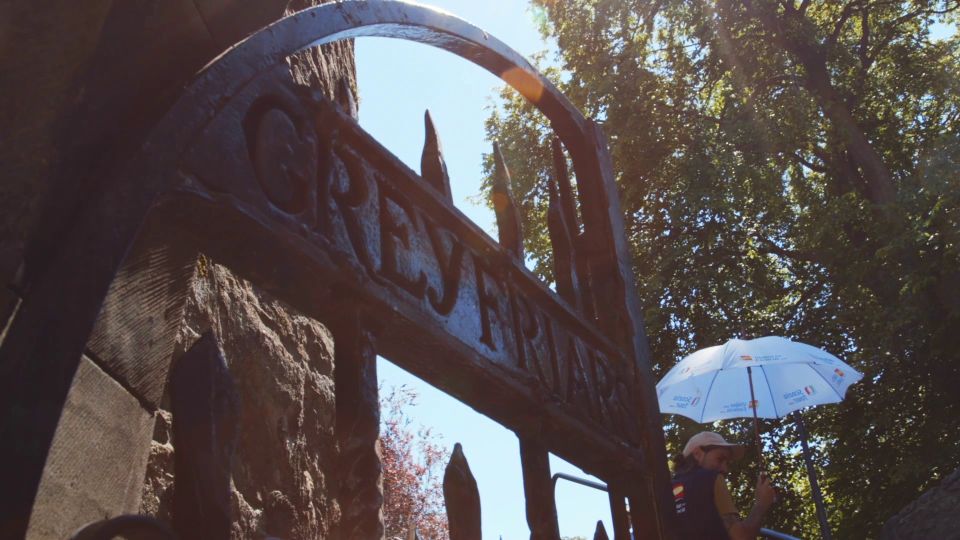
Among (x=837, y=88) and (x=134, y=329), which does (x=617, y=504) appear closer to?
(x=134, y=329)

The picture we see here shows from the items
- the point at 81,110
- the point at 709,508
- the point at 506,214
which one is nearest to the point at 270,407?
the point at 506,214

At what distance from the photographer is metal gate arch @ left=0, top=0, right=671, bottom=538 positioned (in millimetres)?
690

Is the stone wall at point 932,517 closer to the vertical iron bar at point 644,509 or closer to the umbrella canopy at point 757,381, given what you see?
the umbrella canopy at point 757,381

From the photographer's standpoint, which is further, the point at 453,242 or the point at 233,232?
the point at 453,242

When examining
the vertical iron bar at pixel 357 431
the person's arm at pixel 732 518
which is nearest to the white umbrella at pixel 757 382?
the person's arm at pixel 732 518

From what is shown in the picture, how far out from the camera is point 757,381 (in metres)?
7.47

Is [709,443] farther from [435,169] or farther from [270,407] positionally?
[435,169]

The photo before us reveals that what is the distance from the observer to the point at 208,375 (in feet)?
2.60

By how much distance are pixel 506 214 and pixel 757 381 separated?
6.36 meters

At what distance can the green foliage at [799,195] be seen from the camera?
38.6ft

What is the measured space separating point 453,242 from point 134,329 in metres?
0.41

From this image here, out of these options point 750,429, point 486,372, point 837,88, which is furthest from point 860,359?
point 486,372

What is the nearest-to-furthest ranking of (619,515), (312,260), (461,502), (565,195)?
(312,260)
(461,502)
(619,515)
(565,195)

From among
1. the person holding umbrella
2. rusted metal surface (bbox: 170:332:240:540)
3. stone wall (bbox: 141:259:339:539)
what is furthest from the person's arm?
rusted metal surface (bbox: 170:332:240:540)
